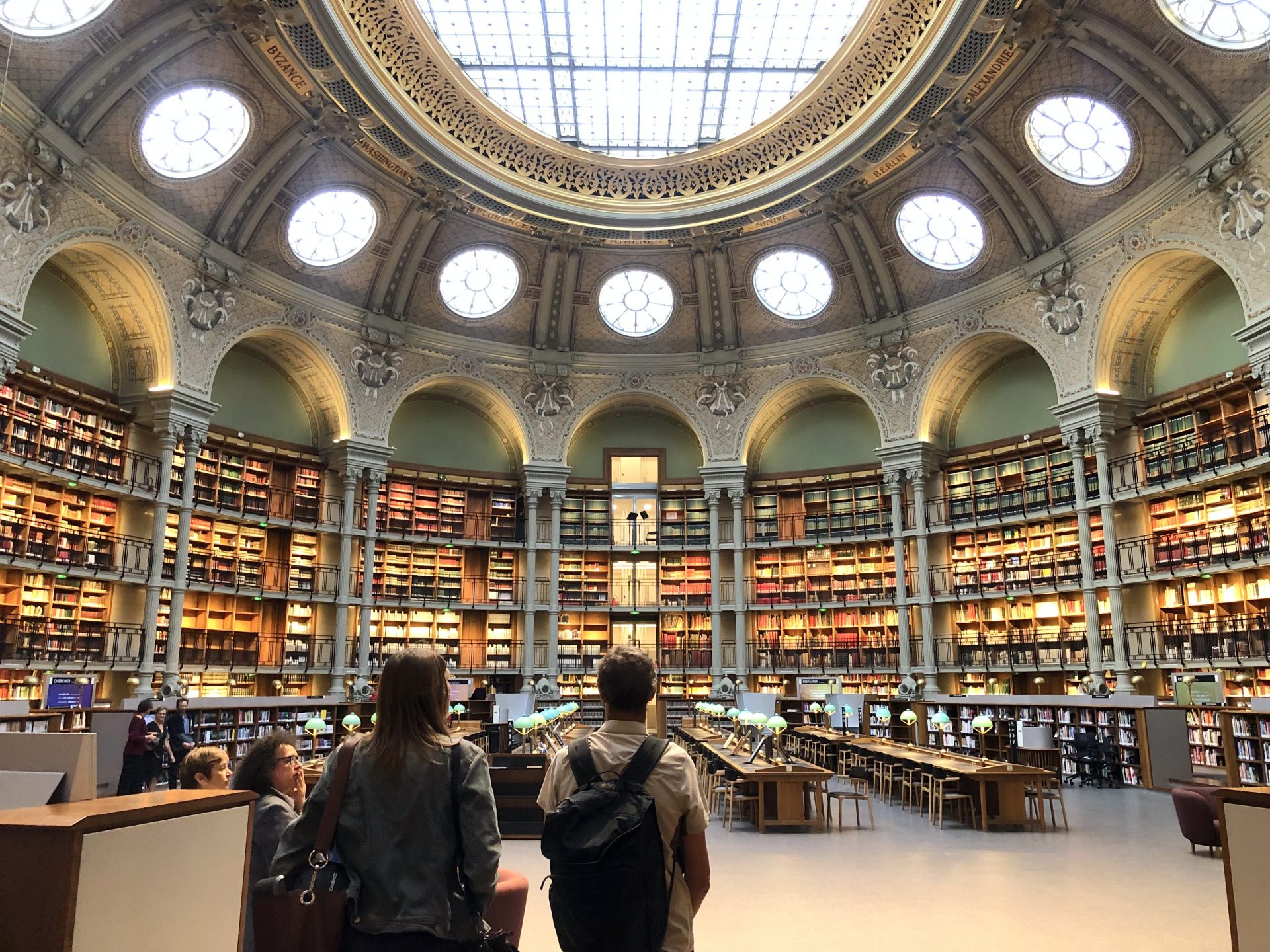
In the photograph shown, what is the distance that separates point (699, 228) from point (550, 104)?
4340mm

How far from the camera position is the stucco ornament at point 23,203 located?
13961 millimetres

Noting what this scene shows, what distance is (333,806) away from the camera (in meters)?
2.34

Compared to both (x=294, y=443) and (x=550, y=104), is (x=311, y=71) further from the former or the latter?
(x=294, y=443)

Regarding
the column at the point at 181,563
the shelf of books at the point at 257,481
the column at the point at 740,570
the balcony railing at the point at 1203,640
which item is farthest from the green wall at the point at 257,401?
the balcony railing at the point at 1203,640

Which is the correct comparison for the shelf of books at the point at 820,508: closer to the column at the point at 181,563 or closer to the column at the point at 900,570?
the column at the point at 900,570

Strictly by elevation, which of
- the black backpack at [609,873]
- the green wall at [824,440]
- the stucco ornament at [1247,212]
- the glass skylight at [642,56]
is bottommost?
the black backpack at [609,873]

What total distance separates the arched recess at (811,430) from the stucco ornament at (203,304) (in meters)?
12.4

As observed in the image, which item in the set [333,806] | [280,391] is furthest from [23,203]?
[333,806]

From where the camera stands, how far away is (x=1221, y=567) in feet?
50.2

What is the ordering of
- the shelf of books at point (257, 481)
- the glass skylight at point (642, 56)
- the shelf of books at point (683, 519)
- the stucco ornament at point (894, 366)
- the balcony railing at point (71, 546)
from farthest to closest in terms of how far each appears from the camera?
the shelf of books at point (683, 519) < the stucco ornament at point (894, 366) < the shelf of books at point (257, 481) < the glass skylight at point (642, 56) < the balcony railing at point (71, 546)

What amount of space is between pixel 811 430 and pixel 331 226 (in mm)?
12751

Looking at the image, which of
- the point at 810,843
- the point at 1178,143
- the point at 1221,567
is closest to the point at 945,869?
the point at 810,843

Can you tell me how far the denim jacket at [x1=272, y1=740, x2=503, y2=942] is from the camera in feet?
7.50

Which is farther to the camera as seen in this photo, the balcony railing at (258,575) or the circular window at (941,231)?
the circular window at (941,231)
